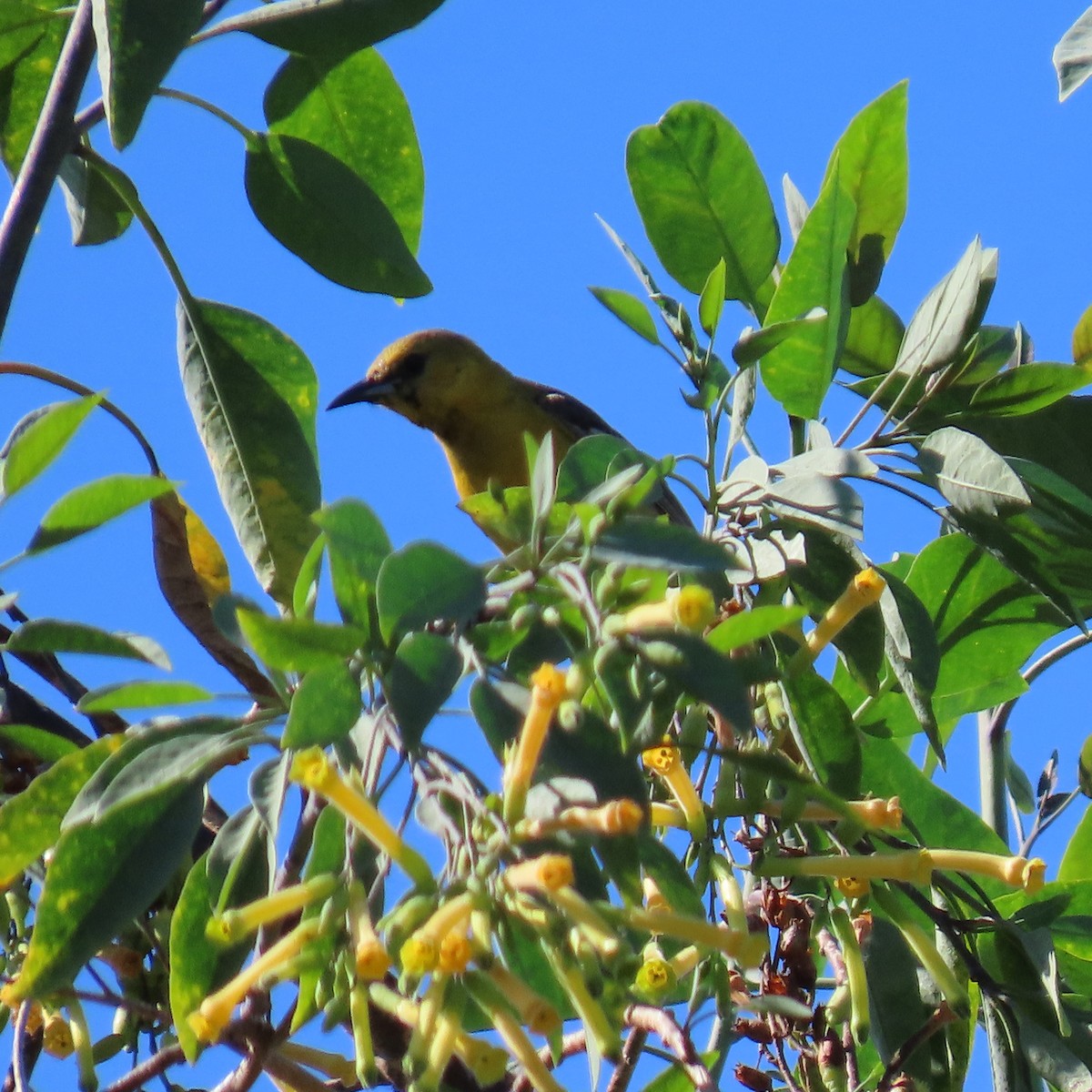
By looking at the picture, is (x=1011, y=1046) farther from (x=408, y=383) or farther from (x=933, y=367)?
(x=408, y=383)

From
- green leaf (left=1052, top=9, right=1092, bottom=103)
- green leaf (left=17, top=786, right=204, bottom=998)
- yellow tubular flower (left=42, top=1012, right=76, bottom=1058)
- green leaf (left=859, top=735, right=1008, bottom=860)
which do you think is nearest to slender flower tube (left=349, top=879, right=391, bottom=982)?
green leaf (left=17, top=786, right=204, bottom=998)

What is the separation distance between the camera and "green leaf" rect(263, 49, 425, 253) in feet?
8.05

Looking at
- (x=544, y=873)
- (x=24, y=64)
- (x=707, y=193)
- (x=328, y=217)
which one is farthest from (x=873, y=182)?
(x=544, y=873)

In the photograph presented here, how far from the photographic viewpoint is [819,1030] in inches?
81.7

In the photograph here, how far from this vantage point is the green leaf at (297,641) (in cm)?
128

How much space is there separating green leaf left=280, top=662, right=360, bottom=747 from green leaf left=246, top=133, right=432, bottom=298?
1151 mm

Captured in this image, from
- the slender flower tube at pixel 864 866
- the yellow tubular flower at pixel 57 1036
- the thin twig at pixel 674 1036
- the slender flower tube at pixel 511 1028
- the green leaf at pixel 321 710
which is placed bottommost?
the yellow tubular flower at pixel 57 1036

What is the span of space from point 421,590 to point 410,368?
15.5ft

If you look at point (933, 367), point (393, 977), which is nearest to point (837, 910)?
point (393, 977)

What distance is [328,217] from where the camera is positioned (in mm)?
2320

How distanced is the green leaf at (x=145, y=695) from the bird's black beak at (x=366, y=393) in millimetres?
4434

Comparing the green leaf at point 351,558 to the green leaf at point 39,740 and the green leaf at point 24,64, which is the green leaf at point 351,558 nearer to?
the green leaf at point 39,740

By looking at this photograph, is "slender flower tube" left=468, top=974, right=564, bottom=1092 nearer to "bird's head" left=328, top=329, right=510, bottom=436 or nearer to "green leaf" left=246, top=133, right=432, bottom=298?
"green leaf" left=246, top=133, right=432, bottom=298

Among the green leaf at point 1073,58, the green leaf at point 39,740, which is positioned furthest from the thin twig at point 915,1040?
the green leaf at point 1073,58
